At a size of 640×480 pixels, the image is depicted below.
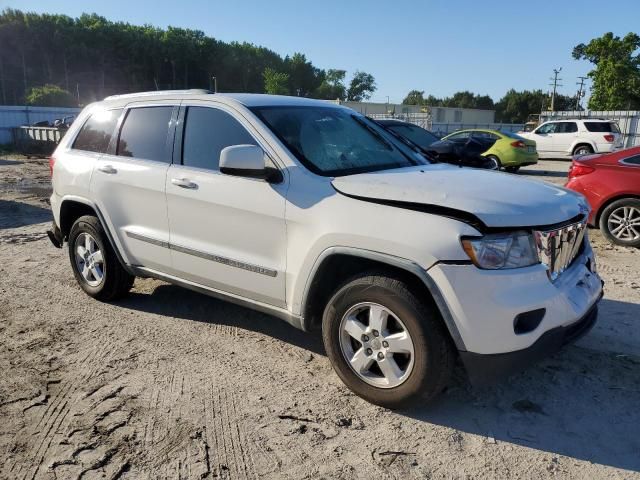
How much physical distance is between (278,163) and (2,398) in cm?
226

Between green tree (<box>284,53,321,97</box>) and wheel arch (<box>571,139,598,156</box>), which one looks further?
green tree (<box>284,53,321,97</box>)

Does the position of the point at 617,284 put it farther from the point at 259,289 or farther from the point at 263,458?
the point at 263,458

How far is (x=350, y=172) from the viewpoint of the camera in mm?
3551

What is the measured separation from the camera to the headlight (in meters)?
2.74

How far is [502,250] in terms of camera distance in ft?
9.14

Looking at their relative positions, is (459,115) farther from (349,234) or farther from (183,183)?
(349,234)

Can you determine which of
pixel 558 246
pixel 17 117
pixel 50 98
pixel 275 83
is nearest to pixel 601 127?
pixel 558 246

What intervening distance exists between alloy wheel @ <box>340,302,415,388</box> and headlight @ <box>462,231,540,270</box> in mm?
558

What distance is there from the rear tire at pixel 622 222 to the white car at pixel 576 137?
13886mm

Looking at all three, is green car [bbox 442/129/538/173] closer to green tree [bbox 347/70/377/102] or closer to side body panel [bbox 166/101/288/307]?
side body panel [bbox 166/101/288/307]

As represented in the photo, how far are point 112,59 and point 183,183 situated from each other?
9114cm

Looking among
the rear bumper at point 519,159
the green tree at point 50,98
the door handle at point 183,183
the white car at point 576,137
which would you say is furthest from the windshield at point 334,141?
the green tree at point 50,98

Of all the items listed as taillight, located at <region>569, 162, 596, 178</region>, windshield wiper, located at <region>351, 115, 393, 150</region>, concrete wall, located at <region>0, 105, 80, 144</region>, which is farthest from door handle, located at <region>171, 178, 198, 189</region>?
concrete wall, located at <region>0, 105, 80, 144</region>

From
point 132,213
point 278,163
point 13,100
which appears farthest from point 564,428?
point 13,100
